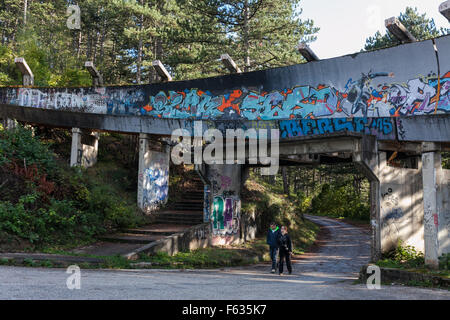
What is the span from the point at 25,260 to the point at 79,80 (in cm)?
2073

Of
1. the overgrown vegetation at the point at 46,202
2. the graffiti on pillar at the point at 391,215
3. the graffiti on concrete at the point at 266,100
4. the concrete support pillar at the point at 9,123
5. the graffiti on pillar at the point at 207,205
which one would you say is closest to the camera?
the overgrown vegetation at the point at 46,202

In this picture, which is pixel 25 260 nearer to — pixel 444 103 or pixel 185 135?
pixel 185 135

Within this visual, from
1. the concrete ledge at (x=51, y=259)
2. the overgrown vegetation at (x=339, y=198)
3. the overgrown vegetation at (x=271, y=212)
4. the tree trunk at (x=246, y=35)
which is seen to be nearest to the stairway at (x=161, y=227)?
the concrete ledge at (x=51, y=259)

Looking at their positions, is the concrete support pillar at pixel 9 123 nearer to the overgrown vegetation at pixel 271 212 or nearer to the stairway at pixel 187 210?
the stairway at pixel 187 210

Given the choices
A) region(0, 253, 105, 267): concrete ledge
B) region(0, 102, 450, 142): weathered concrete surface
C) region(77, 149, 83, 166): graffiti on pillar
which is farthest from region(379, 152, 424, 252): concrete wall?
region(77, 149, 83, 166): graffiti on pillar

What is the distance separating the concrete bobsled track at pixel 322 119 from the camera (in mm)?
12867

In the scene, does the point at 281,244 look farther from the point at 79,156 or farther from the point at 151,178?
the point at 79,156

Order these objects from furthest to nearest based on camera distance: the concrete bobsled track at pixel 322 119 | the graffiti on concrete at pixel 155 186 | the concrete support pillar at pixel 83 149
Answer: the concrete support pillar at pixel 83 149 < the graffiti on concrete at pixel 155 186 < the concrete bobsled track at pixel 322 119

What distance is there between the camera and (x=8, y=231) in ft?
40.6

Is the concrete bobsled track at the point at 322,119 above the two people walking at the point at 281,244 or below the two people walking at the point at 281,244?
above

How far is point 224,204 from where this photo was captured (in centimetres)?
1772

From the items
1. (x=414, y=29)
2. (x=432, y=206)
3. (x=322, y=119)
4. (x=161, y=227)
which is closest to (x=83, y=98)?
(x=161, y=227)

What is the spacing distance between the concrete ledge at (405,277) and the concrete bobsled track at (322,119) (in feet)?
6.90

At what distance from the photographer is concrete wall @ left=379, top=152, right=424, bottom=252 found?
1321 centimetres
